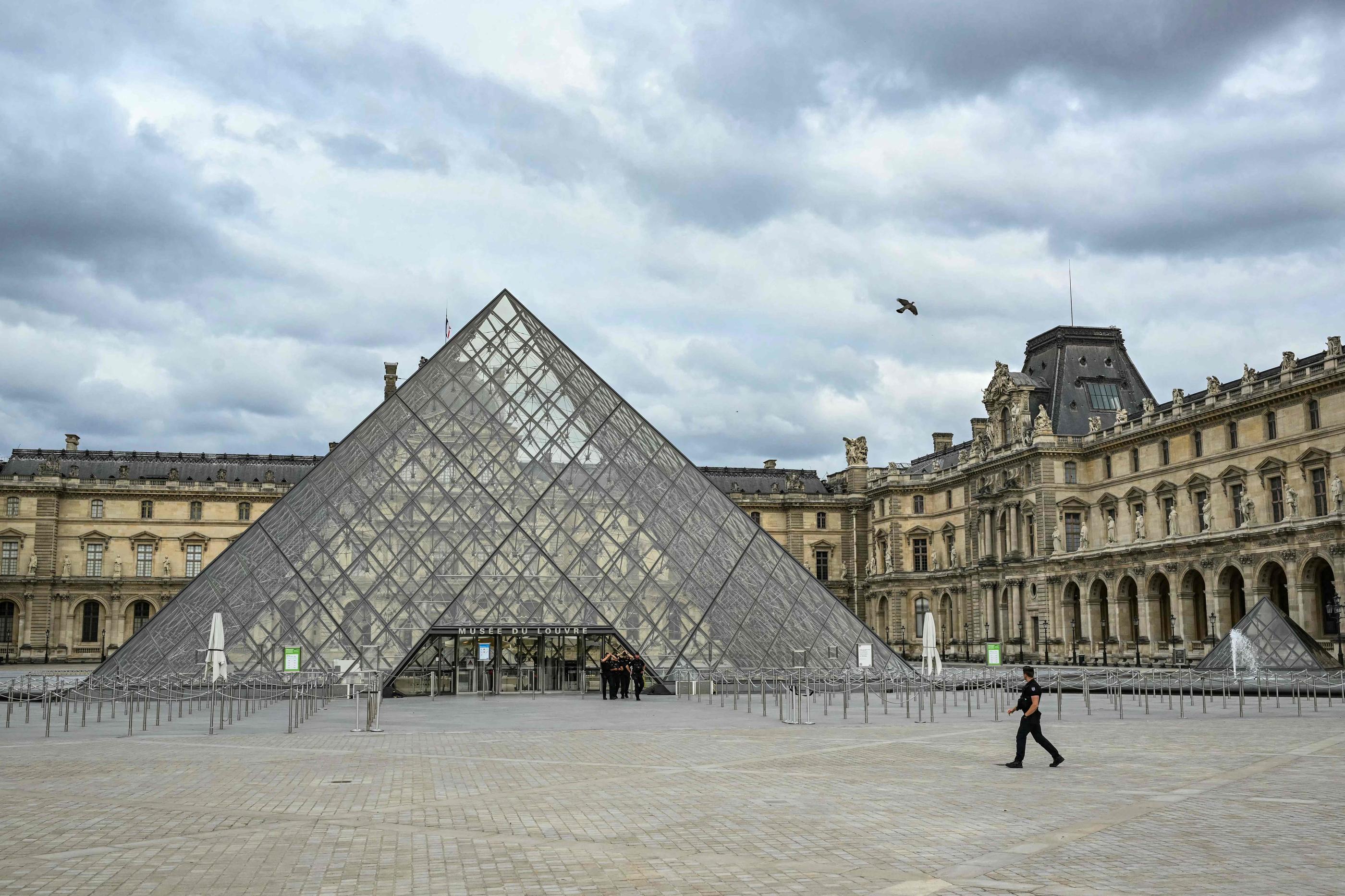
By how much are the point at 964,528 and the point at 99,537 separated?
49237 mm

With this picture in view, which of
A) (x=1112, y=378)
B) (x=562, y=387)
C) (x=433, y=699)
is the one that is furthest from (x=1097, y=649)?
(x=433, y=699)

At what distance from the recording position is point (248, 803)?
10.4 meters

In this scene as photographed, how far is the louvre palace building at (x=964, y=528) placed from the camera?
92.3ft

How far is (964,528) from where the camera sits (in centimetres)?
7031

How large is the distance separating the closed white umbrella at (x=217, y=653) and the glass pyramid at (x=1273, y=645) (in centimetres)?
2515

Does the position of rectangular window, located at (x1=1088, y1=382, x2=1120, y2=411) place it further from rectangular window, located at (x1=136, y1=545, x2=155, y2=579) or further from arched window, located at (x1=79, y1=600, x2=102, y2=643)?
arched window, located at (x1=79, y1=600, x2=102, y2=643)

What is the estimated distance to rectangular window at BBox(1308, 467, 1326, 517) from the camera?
44.8 metres

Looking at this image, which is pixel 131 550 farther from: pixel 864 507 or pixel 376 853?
pixel 376 853

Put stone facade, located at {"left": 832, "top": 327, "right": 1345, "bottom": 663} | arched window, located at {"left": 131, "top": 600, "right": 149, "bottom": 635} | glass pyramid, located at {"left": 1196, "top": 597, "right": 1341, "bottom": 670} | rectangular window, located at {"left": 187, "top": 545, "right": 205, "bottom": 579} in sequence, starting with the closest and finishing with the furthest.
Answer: glass pyramid, located at {"left": 1196, "top": 597, "right": 1341, "bottom": 670}, stone facade, located at {"left": 832, "top": 327, "right": 1345, "bottom": 663}, arched window, located at {"left": 131, "top": 600, "right": 149, "bottom": 635}, rectangular window, located at {"left": 187, "top": 545, "right": 205, "bottom": 579}

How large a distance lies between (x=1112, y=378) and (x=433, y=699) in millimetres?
48161

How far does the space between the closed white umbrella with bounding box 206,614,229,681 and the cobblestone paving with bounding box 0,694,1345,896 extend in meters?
4.24

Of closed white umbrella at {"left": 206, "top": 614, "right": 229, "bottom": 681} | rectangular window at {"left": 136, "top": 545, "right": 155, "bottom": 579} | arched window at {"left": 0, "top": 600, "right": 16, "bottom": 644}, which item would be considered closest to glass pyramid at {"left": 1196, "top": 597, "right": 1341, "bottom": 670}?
closed white umbrella at {"left": 206, "top": 614, "right": 229, "bottom": 681}

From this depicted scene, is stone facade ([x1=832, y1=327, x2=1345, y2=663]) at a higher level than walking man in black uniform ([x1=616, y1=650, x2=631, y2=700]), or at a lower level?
higher

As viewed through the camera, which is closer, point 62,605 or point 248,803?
point 248,803
